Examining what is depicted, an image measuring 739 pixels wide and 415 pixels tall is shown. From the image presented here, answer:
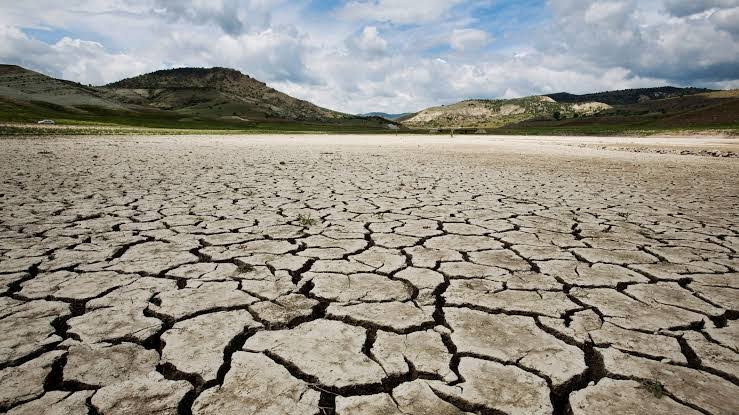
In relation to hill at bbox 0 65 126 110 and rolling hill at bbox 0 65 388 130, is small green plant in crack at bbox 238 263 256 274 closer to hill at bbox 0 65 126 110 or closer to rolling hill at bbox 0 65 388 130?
rolling hill at bbox 0 65 388 130

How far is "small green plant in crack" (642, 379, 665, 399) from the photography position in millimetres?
1330

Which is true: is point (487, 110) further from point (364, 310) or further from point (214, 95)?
point (364, 310)

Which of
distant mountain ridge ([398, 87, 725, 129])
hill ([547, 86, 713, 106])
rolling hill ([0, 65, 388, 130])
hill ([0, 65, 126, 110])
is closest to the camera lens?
rolling hill ([0, 65, 388, 130])

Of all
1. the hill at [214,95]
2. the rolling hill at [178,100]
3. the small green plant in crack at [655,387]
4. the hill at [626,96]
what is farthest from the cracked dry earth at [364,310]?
the hill at [626,96]

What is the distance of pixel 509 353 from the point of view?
1.58m

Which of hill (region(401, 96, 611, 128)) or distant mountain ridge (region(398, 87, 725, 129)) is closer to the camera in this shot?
distant mountain ridge (region(398, 87, 725, 129))

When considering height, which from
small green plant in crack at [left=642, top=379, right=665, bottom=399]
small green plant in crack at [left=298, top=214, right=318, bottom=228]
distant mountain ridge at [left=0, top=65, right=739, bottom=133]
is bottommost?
small green plant in crack at [left=642, top=379, right=665, bottom=399]

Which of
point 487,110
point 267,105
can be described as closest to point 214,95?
point 267,105

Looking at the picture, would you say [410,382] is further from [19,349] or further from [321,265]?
[19,349]

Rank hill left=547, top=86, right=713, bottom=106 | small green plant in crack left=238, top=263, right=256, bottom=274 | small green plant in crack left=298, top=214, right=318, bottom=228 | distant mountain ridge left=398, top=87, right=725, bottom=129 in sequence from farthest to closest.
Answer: hill left=547, top=86, right=713, bottom=106, distant mountain ridge left=398, top=87, right=725, bottom=129, small green plant in crack left=298, top=214, right=318, bottom=228, small green plant in crack left=238, top=263, right=256, bottom=274

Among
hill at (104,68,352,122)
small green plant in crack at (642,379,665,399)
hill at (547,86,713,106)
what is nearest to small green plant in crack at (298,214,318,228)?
small green plant in crack at (642,379,665,399)

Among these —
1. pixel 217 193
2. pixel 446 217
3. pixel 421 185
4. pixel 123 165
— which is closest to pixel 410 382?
pixel 446 217

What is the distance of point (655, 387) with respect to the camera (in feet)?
4.43

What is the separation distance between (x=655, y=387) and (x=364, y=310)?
1.15 metres
